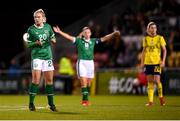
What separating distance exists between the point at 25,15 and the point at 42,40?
23.3 metres

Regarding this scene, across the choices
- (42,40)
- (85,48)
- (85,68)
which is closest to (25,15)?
(85,48)

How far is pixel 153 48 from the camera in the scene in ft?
63.8

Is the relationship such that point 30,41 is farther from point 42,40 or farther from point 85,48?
point 85,48

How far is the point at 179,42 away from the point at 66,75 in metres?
5.96

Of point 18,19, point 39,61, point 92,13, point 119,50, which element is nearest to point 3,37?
point 18,19

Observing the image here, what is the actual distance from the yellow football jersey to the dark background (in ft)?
66.3

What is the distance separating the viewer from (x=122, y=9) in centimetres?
3631

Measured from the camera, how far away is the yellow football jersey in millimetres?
19375

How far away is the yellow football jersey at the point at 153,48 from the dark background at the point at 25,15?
20.2 metres

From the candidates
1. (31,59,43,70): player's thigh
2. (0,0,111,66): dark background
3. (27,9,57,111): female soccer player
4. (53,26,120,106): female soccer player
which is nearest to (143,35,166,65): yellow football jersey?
(53,26,120,106): female soccer player

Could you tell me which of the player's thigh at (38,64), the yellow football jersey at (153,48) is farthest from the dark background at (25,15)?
the player's thigh at (38,64)

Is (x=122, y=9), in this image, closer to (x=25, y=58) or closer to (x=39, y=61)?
(x=25, y=58)

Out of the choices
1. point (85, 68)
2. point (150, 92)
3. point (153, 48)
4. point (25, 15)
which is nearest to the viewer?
point (150, 92)

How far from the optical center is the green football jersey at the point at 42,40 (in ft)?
55.0
